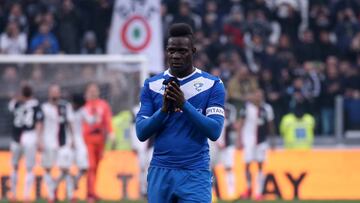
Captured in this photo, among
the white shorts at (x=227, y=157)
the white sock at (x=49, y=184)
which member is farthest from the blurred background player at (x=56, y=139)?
the white shorts at (x=227, y=157)

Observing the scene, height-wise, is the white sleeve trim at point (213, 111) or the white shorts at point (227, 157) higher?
the white sleeve trim at point (213, 111)

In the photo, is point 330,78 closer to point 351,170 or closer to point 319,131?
point 319,131

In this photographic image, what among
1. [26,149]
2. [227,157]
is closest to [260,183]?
[227,157]

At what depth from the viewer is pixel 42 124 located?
63.8 ft

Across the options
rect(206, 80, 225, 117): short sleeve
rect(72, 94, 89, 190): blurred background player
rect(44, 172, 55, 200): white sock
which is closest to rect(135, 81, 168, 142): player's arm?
rect(206, 80, 225, 117): short sleeve

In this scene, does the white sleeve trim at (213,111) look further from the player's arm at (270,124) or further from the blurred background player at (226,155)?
the player's arm at (270,124)

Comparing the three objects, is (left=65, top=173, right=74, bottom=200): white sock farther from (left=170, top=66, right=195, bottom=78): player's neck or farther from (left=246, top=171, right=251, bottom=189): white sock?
(left=170, top=66, right=195, bottom=78): player's neck

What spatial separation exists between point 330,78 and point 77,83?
6649 mm

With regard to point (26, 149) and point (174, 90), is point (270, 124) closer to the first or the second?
point (26, 149)

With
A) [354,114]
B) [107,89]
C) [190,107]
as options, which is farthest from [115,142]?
[190,107]

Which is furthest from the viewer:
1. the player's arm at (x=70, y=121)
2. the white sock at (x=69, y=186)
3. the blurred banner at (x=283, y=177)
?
the blurred banner at (x=283, y=177)

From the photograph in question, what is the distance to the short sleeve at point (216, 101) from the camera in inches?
331

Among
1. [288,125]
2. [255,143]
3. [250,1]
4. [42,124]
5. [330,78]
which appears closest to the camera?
[42,124]

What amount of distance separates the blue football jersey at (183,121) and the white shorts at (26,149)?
11189 millimetres
